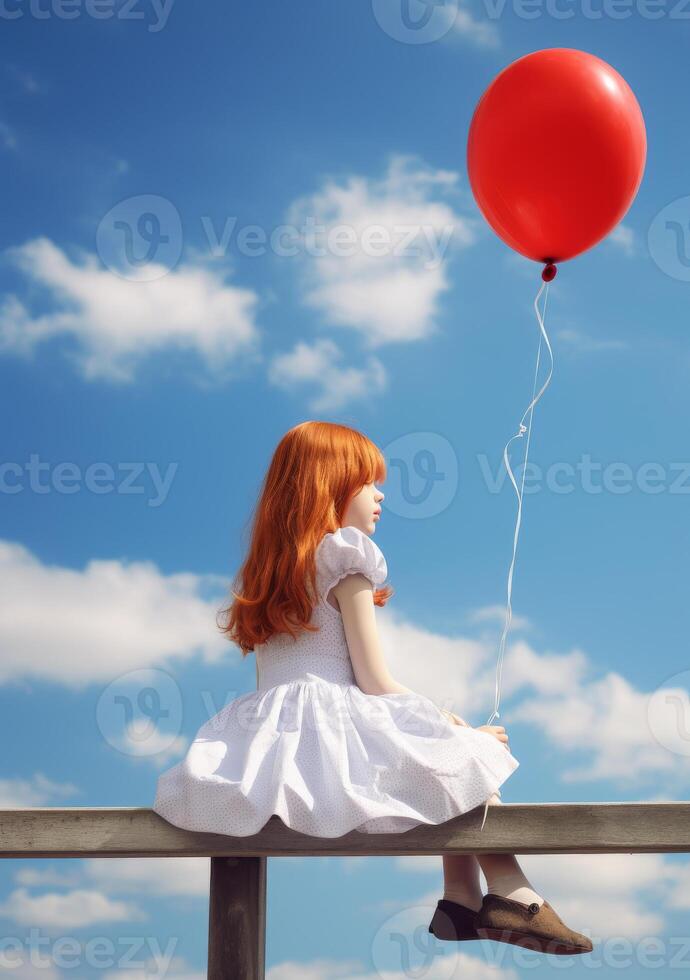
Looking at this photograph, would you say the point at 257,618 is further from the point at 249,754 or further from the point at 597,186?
the point at 597,186

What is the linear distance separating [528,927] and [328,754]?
2.22 feet

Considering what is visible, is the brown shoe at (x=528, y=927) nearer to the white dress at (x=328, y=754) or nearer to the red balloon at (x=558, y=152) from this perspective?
the white dress at (x=328, y=754)

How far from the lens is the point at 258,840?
2582 mm

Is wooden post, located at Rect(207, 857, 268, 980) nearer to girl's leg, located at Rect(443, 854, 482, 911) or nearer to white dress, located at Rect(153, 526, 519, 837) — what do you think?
white dress, located at Rect(153, 526, 519, 837)

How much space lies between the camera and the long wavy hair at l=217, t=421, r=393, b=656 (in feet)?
9.74

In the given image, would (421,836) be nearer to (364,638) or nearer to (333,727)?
(333,727)

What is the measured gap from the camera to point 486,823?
2.56 m

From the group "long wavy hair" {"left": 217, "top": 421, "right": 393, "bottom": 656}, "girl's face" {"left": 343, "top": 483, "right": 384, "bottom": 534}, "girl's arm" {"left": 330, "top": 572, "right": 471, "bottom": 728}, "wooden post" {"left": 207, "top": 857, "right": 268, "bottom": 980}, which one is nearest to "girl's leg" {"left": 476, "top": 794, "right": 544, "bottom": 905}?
"girl's arm" {"left": 330, "top": 572, "right": 471, "bottom": 728}

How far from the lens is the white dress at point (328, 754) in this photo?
8.34 feet

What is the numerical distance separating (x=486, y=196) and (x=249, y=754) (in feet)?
6.75

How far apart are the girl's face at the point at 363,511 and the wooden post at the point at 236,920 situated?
1.01 meters

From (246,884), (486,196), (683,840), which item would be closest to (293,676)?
(246,884)

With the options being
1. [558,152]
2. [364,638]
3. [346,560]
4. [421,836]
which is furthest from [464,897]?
[558,152]

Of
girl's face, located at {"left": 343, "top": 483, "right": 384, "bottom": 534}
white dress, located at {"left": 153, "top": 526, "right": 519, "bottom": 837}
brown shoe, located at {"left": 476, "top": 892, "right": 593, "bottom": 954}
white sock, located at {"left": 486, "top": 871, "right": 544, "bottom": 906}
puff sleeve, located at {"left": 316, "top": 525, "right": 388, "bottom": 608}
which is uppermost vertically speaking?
girl's face, located at {"left": 343, "top": 483, "right": 384, "bottom": 534}
